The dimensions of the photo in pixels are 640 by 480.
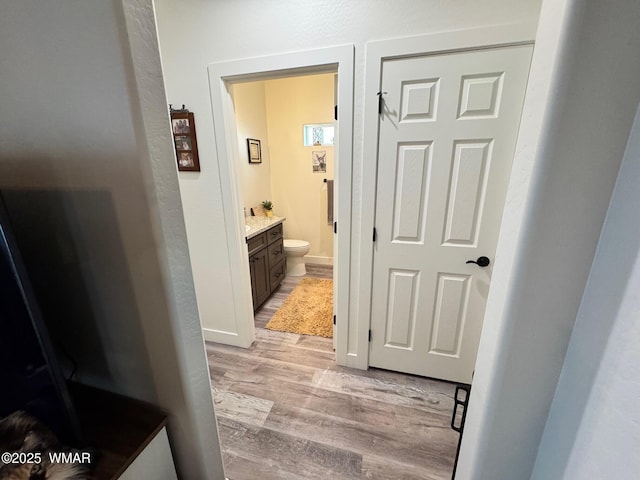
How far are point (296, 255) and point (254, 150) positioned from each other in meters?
1.44

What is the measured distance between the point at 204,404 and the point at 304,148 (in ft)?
10.6

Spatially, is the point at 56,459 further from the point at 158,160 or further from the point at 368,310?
the point at 368,310

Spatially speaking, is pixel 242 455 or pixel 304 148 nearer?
pixel 242 455

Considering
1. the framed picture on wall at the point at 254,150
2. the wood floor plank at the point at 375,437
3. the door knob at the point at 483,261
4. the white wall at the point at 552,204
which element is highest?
the framed picture on wall at the point at 254,150

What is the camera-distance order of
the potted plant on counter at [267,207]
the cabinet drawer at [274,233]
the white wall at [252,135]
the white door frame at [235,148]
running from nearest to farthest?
the white door frame at [235,148] → the cabinet drawer at [274,233] → the white wall at [252,135] → the potted plant on counter at [267,207]

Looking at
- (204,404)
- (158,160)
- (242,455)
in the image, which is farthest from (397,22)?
(242,455)

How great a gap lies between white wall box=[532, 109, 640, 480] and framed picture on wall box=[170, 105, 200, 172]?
1.97 meters

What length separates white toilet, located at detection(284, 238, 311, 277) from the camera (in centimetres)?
340

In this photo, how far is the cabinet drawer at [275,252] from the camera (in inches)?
113

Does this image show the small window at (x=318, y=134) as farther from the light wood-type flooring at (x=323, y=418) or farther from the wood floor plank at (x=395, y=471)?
the wood floor plank at (x=395, y=471)

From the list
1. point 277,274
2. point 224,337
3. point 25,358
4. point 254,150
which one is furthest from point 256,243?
point 25,358

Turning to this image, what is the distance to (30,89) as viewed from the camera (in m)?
0.67

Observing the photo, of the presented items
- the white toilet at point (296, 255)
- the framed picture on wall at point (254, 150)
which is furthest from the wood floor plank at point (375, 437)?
the framed picture on wall at point (254, 150)

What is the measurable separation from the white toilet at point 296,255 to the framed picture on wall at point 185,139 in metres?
1.75
